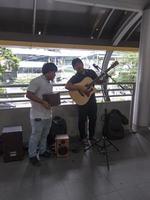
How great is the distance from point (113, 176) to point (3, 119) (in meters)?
1.90

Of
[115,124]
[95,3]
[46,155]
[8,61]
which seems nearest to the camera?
[46,155]

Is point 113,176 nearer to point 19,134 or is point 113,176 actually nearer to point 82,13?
point 19,134

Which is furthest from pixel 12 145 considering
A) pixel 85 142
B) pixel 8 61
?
pixel 8 61

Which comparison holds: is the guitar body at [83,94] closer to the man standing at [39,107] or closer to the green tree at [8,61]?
the man standing at [39,107]

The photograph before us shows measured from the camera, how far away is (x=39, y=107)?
2.90m

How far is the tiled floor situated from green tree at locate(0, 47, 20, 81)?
3.39 m

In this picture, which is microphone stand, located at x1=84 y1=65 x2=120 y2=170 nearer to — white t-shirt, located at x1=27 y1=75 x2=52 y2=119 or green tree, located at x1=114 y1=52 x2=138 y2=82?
white t-shirt, located at x1=27 y1=75 x2=52 y2=119

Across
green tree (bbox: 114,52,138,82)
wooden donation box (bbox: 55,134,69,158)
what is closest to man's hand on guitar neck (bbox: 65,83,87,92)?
wooden donation box (bbox: 55,134,69,158)

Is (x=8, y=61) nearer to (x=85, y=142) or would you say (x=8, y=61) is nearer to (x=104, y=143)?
(x=85, y=142)

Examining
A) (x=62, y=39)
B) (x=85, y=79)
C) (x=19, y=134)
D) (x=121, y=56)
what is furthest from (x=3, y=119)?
(x=121, y=56)

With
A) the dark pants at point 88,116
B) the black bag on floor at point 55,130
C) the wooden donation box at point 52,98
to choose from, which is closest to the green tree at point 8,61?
the black bag on floor at point 55,130

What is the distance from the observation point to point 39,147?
125 inches

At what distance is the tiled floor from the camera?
7.73ft

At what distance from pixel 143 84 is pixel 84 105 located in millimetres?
1610
